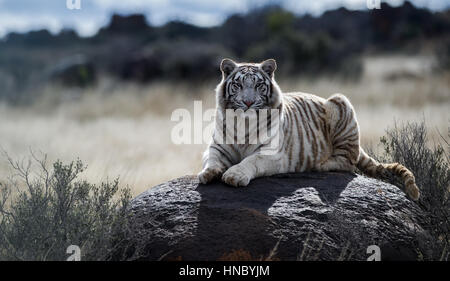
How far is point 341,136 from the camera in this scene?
6352 mm

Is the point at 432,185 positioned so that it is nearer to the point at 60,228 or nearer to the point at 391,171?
the point at 391,171

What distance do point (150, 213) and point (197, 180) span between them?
2.43ft

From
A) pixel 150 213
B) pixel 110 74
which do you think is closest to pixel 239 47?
pixel 110 74

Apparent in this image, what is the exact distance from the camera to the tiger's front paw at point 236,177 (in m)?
4.97

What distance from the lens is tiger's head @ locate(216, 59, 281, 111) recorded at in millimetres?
5414

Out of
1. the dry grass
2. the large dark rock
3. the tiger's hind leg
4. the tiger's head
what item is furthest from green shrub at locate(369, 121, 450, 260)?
the dry grass

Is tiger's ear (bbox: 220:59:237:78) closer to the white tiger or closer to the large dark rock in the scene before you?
the white tiger

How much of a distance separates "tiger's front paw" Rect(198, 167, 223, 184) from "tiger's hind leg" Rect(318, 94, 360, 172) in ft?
4.79

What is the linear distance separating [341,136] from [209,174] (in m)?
2.05

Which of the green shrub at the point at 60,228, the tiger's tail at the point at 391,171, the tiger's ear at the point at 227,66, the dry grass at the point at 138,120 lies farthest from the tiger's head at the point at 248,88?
the dry grass at the point at 138,120

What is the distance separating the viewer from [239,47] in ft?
86.0

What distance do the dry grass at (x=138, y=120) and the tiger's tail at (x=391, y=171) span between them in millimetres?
2059

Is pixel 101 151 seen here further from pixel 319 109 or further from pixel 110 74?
pixel 110 74

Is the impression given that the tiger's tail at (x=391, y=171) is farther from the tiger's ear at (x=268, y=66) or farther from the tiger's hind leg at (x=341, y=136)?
the tiger's ear at (x=268, y=66)
